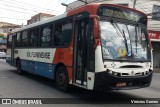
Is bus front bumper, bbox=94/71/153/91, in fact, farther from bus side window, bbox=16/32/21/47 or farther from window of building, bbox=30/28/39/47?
bus side window, bbox=16/32/21/47

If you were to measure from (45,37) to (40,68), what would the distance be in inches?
57.4

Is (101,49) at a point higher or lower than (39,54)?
higher

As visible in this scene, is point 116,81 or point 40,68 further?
point 40,68

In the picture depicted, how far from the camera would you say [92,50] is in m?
8.86

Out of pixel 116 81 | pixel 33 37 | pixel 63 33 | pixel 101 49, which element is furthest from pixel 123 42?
pixel 33 37

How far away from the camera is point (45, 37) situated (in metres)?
13.0

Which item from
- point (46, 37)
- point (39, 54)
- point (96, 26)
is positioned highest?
point (96, 26)

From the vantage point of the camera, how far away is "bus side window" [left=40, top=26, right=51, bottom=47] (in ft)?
41.2

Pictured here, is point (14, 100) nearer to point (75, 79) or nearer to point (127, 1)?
point (75, 79)

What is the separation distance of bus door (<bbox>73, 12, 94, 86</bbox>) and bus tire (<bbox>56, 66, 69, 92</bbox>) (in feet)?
2.54

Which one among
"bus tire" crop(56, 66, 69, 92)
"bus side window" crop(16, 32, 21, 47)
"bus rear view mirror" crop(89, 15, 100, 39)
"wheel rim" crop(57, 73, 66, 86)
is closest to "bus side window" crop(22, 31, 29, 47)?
"bus side window" crop(16, 32, 21, 47)

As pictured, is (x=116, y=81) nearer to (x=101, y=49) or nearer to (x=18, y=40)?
(x=101, y=49)

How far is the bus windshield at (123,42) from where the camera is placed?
890 cm

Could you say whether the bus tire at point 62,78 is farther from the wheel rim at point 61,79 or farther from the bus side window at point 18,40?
the bus side window at point 18,40
